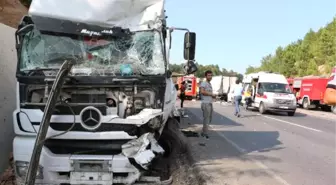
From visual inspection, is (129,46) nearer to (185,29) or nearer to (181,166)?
(185,29)

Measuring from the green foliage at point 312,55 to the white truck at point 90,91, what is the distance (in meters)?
45.3

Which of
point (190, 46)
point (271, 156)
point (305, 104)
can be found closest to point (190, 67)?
point (190, 46)

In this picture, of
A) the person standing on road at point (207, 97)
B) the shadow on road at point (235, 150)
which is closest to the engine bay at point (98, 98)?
the shadow on road at point (235, 150)

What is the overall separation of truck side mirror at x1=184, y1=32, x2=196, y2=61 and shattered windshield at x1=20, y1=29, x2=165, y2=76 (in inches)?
34.4

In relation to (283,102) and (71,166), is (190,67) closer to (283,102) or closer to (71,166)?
(71,166)

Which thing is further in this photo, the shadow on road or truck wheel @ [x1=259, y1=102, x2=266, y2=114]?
truck wheel @ [x1=259, y1=102, x2=266, y2=114]

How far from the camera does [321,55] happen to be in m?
56.3

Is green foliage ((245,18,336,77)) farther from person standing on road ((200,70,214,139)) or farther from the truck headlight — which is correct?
the truck headlight

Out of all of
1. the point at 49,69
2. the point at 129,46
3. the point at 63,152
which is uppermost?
the point at 129,46

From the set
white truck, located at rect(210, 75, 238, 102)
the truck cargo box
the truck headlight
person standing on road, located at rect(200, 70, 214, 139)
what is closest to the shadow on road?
person standing on road, located at rect(200, 70, 214, 139)

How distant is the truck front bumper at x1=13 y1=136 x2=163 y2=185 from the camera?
5.46 metres

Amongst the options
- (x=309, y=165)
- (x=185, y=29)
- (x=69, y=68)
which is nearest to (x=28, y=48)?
(x=69, y=68)

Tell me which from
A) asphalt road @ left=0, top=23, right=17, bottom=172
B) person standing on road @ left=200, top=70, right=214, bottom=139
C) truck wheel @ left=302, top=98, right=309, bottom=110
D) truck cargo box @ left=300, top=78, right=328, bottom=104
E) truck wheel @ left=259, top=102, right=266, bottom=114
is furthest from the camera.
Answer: truck wheel @ left=302, top=98, right=309, bottom=110

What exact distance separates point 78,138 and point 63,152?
13.3 inches
